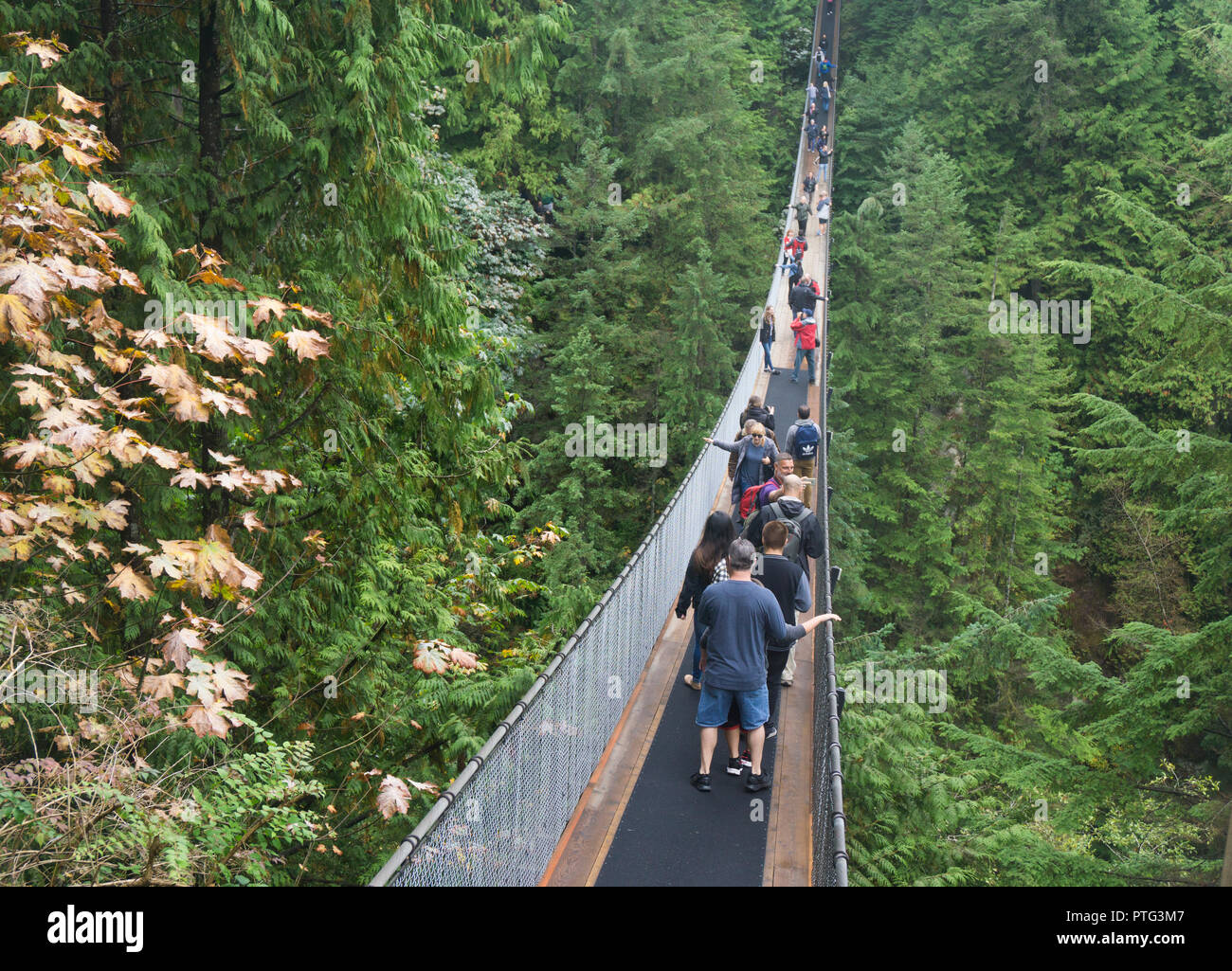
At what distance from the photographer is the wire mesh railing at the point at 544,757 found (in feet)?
10.8

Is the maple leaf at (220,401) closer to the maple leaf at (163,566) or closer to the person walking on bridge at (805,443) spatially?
the maple leaf at (163,566)

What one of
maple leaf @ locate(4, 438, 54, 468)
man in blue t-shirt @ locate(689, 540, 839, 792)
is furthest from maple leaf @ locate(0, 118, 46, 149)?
man in blue t-shirt @ locate(689, 540, 839, 792)

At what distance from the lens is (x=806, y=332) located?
13562 millimetres

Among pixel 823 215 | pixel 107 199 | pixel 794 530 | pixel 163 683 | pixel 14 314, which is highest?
pixel 823 215

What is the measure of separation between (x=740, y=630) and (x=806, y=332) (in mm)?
9744

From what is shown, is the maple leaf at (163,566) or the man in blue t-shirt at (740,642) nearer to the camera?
the maple leaf at (163,566)

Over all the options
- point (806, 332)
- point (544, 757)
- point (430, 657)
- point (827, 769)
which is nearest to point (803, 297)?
point (806, 332)

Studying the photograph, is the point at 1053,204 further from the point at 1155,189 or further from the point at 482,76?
the point at 482,76

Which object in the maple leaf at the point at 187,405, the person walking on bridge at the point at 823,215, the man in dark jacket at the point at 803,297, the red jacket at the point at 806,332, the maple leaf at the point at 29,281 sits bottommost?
the maple leaf at the point at 187,405

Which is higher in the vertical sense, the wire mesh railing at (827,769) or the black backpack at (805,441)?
the black backpack at (805,441)

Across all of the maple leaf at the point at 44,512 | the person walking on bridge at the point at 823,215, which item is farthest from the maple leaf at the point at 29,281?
the person walking on bridge at the point at 823,215

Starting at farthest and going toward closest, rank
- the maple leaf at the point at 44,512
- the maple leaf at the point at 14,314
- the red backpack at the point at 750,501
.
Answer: the red backpack at the point at 750,501 < the maple leaf at the point at 44,512 < the maple leaf at the point at 14,314

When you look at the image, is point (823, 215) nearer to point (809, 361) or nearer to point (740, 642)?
point (809, 361)

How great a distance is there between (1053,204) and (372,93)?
2653 centimetres
